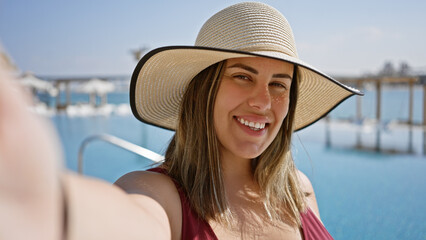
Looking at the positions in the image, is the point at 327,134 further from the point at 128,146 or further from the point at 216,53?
the point at 216,53

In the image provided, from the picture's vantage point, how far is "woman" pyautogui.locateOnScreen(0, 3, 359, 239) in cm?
126

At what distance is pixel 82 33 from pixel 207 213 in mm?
49840

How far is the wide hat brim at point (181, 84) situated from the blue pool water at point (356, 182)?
0.20 m

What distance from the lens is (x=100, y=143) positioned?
29.4 feet

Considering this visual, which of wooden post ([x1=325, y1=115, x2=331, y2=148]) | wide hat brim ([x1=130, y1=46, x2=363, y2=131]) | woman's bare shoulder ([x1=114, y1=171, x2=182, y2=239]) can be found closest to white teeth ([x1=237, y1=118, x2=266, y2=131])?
wide hat brim ([x1=130, y1=46, x2=363, y2=131])

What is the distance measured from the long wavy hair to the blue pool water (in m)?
0.32

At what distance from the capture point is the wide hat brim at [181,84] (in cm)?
131

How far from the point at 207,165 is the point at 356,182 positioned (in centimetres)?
492

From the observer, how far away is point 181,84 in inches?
62.7

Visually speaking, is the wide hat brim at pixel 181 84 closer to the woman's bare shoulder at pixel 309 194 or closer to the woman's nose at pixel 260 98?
the woman's nose at pixel 260 98

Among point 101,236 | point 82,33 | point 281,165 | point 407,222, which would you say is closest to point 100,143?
point 407,222

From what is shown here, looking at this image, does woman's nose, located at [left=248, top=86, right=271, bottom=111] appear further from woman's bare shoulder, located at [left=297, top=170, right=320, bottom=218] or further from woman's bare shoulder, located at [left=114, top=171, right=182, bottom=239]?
woman's bare shoulder, located at [left=297, top=170, right=320, bottom=218]

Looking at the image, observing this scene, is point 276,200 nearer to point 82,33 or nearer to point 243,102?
point 243,102

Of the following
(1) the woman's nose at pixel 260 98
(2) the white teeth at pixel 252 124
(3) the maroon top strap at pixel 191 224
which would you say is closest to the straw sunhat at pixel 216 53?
(1) the woman's nose at pixel 260 98
